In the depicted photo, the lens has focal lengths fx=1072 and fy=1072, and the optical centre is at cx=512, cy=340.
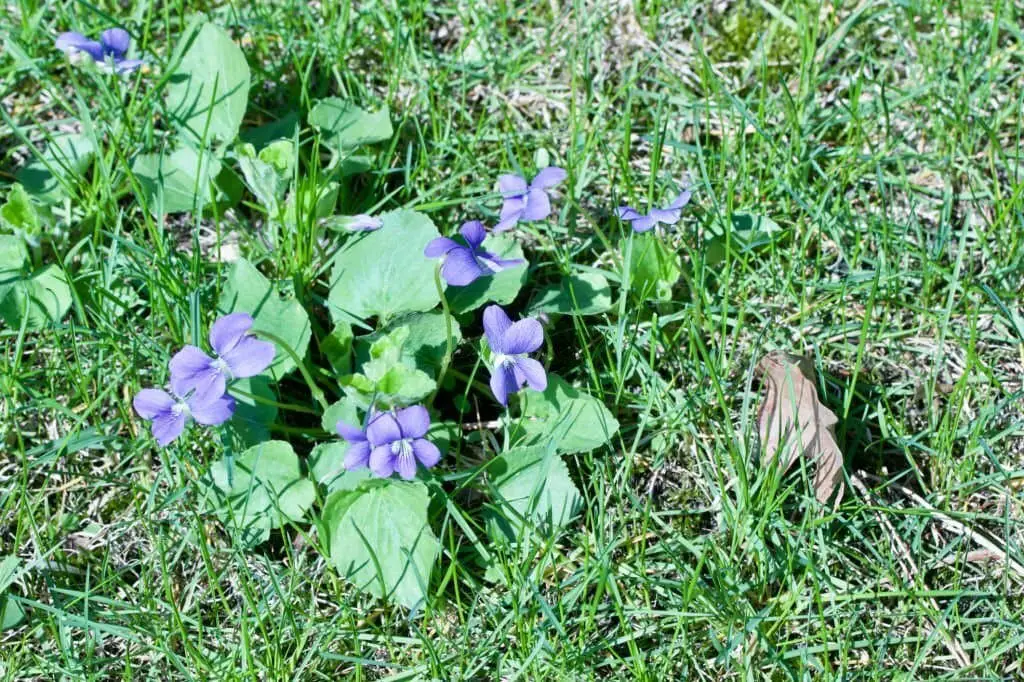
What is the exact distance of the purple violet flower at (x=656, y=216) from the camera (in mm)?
2531

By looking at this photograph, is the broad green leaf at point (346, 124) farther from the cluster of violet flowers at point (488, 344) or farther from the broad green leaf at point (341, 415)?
the broad green leaf at point (341, 415)

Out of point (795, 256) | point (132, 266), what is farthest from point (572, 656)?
point (132, 266)

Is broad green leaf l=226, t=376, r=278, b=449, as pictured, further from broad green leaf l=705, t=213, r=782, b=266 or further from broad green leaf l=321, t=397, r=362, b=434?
broad green leaf l=705, t=213, r=782, b=266

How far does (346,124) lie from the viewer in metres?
2.98

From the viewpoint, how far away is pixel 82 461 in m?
2.64

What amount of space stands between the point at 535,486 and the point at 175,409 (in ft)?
2.61

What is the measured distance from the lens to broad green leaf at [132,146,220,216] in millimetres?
2844

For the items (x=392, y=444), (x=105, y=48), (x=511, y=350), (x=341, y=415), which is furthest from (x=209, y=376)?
(x=105, y=48)

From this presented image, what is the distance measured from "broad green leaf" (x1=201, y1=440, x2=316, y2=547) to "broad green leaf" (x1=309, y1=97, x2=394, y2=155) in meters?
0.92

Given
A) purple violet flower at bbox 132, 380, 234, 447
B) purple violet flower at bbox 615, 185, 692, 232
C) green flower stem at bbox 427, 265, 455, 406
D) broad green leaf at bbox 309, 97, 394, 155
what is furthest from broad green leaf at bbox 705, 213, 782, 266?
purple violet flower at bbox 132, 380, 234, 447

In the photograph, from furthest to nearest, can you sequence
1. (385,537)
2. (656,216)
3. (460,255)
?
(656,216) → (460,255) → (385,537)

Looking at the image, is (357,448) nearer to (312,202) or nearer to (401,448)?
(401,448)

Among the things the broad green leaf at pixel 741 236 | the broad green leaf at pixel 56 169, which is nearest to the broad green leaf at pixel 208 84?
the broad green leaf at pixel 56 169

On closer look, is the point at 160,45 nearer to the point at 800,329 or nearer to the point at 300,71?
the point at 300,71
